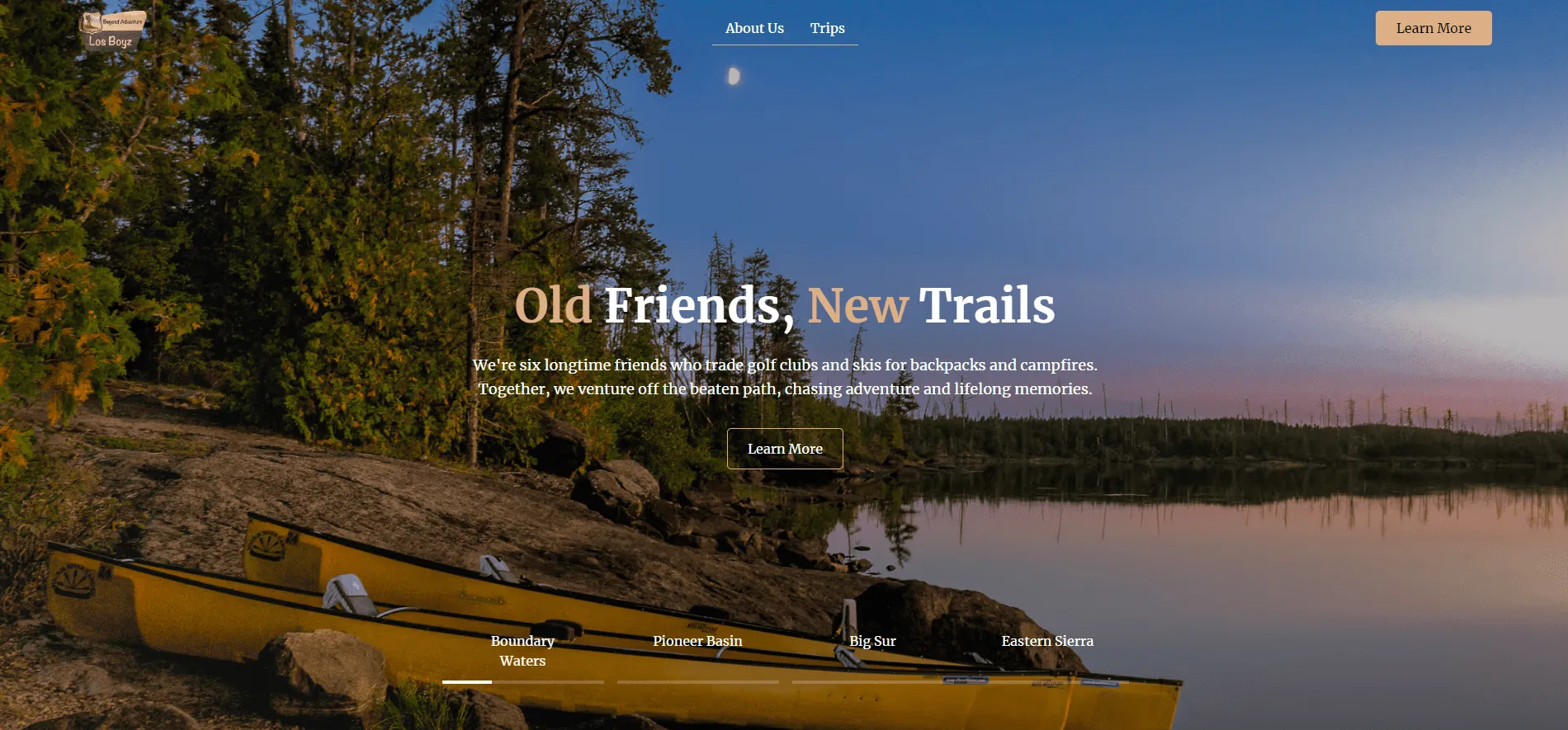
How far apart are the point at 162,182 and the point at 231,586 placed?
1823 cm

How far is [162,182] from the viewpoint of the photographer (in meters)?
21.5

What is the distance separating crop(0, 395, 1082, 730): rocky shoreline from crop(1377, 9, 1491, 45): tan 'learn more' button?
7.01 m

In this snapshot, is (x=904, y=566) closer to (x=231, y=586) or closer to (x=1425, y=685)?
(x=1425, y=685)

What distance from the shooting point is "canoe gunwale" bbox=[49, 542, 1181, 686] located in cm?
662

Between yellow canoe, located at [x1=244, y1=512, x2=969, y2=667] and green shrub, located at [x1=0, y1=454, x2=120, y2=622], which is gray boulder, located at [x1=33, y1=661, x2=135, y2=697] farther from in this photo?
yellow canoe, located at [x1=244, y1=512, x2=969, y2=667]

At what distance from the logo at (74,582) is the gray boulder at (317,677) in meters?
1.60

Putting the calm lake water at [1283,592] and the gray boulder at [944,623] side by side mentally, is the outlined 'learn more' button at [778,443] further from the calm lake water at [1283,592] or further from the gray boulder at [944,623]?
the gray boulder at [944,623]

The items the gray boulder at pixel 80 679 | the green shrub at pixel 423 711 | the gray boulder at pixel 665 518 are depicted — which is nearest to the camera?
the green shrub at pixel 423 711

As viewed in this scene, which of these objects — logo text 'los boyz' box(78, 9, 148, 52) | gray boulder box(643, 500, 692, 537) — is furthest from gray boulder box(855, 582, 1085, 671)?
logo text 'los boyz' box(78, 9, 148, 52)

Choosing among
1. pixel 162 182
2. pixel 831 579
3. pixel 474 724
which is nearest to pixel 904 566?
pixel 831 579

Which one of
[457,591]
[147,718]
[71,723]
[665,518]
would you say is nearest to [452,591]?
[457,591]

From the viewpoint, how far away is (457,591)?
8.28 m

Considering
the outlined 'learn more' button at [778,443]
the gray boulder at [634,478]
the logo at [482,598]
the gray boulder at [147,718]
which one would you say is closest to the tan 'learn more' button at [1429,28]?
the logo at [482,598]

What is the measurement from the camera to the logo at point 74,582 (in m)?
6.98
